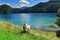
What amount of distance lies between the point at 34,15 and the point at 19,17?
90 centimetres

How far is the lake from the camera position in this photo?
37.2 feet

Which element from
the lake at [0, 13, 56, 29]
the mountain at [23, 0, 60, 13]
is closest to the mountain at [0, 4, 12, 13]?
the lake at [0, 13, 56, 29]

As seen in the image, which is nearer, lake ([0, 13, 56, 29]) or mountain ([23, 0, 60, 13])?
lake ([0, 13, 56, 29])

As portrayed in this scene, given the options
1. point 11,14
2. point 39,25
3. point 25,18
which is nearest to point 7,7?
point 11,14

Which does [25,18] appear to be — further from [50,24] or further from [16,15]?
[50,24]

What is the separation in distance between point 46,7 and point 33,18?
1.17 meters

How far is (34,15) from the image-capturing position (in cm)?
1165

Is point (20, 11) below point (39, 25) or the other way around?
the other way around

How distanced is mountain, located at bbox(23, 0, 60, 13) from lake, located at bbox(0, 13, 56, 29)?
245 mm

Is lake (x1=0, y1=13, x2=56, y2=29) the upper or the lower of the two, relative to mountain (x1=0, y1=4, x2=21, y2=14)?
lower

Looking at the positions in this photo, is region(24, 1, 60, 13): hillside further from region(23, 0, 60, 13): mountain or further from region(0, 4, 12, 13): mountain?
region(0, 4, 12, 13): mountain

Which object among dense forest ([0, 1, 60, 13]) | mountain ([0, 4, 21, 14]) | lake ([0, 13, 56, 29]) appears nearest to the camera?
lake ([0, 13, 56, 29])

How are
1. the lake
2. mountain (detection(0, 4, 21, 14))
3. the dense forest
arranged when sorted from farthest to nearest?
the dense forest, mountain (detection(0, 4, 21, 14)), the lake

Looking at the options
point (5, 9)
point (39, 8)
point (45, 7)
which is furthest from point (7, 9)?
point (45, 7)
